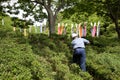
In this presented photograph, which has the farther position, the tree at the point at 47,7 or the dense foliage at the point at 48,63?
the tree at the point at 47,7

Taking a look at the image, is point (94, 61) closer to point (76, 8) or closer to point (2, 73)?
point (2, 73)

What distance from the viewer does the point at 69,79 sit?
36.3ft

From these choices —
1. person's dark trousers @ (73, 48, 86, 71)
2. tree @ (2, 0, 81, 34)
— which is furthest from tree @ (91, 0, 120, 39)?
person's dark trousers @ (73, 48, 86, 71)

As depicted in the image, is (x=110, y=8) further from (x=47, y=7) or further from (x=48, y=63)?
(x=48, y=63)

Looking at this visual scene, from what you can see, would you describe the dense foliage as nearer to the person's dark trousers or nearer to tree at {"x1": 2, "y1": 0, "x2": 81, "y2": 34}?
the person's dark trousers

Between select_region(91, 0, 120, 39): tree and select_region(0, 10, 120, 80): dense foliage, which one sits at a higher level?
select_region(91, 0, 120, 39): tree

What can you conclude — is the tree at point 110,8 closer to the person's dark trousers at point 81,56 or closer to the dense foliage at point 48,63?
the dense foliage at point 48,63

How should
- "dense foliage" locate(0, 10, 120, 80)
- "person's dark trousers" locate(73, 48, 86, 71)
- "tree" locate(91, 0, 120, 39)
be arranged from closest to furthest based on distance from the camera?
"dense foliage" locate(0, 10, 120, 80) → "person's dark trousers" locate(73, 48, 86, 71) → "tree" locate(91, 0, 120, 39)

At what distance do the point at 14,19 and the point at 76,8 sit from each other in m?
5.88

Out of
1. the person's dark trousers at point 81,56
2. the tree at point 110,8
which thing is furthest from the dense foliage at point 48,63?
the tree at point 110,8

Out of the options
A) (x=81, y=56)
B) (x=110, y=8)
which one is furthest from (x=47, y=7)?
(x=81, y=56)

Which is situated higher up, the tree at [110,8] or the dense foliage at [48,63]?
the tree at [110,8]

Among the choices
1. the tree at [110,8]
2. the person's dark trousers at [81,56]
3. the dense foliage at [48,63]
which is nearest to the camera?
the dense foliage at [48,63]

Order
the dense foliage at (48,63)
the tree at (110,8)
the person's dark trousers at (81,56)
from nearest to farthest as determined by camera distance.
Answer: the dense foliage at (48,63), the person's dark trousers at (81,56), the tree at (110,8)
